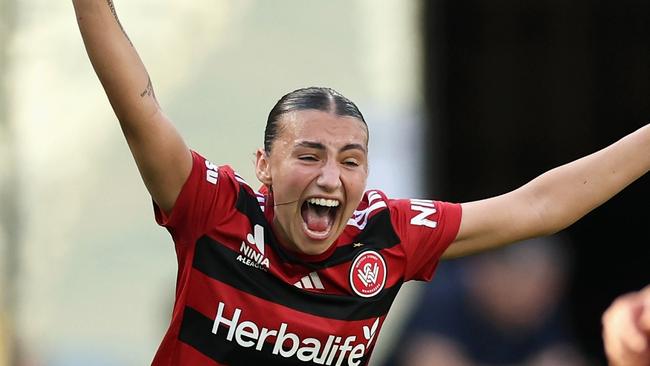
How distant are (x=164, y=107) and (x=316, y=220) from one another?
4346 mm

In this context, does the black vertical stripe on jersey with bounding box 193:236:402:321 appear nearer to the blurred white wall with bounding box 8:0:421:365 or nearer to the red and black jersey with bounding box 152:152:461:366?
the red and black jersey with bounding box 152:152:461:366

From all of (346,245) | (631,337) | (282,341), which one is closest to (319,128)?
(346,245)

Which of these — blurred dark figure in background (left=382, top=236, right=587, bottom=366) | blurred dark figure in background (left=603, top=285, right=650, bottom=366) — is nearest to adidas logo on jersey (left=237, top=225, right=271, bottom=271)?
blurred dark figure in background (left=603, top=285, right=650, bottom=366)

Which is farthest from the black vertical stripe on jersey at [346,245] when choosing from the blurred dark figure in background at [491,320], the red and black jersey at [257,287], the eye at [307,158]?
the blurred dark figure in background at [491,320]

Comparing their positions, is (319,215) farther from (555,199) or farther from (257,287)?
(555,199)

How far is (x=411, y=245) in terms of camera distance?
5520mm

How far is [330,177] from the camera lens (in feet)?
17.1

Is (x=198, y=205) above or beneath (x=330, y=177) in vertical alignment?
beneath

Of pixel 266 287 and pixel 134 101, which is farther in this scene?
pixel 266 287

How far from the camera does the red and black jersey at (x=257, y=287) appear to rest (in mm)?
5164

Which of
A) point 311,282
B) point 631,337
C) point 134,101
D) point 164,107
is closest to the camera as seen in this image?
point 134,101

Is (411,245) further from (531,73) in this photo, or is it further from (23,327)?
(531,73)

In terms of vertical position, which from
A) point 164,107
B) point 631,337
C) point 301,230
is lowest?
point 164,107

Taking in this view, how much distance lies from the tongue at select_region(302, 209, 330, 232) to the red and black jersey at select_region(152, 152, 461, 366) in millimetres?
119
